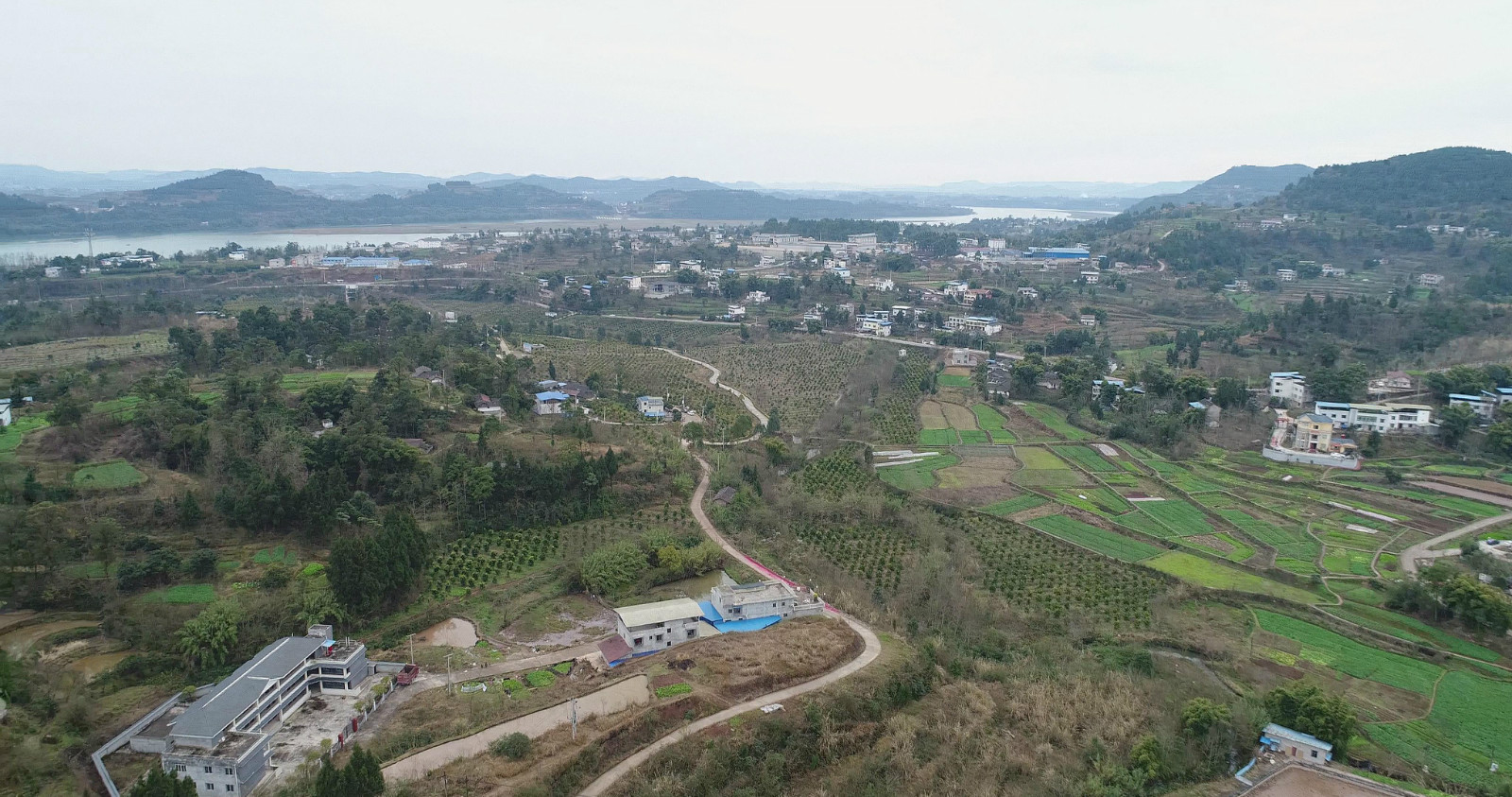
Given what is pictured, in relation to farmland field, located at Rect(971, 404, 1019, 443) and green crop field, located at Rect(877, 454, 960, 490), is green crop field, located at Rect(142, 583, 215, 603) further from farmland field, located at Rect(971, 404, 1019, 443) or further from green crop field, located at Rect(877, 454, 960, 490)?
farmland field, located at Rect(971, 404, 1019, 443)

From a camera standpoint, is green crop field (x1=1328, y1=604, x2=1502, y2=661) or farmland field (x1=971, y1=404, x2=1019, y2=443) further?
farmland field (x1=971, y1=404, x2=1019, y2=443)

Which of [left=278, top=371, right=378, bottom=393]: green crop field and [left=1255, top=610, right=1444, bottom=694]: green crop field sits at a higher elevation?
[left=278, top=371, right=378, bottom=393]: green crop field

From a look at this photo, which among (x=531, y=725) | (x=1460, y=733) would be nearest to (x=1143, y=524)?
(x=1460, y=733)

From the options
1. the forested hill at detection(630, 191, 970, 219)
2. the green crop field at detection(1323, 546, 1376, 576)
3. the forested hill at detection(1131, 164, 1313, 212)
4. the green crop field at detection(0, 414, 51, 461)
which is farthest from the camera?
the forested hill at detection(630, 191, 970, 219)

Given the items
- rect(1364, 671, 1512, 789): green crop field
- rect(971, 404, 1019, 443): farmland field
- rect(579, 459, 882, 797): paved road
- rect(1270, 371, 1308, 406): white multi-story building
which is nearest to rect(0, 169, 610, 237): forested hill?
rect(971, 404, 1019, 443): farmland field

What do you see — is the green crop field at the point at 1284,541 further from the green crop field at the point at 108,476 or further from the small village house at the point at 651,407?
the green crop field at the point at 108,476

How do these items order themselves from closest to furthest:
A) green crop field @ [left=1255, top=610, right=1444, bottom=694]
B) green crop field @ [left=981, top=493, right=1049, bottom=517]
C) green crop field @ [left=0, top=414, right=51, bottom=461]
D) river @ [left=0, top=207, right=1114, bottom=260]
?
green crop field @ [left=1255, top=610, right=1444, bottom=694] → green crop field @ [left=0, top=414, right=51, bottom=461] → green crop field @ [left=981, top=493, right=1049, bottom=517] → river @ [left=0, top=207, right=1114, bottom=260]

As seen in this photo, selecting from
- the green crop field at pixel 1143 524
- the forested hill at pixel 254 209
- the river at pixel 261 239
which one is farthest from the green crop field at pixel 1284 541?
the forested hill at pixel 254 209

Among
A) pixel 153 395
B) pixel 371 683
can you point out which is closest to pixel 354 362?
pixel 153 395
